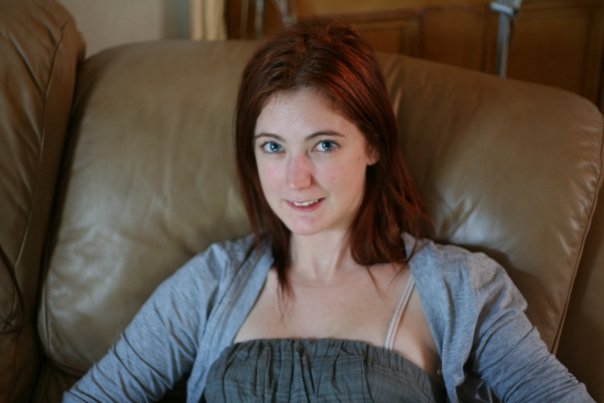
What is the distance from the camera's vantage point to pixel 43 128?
116 cm

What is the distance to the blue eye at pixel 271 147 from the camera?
98cm

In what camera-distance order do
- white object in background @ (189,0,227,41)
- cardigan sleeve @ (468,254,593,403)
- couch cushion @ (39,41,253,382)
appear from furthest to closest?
white object in background @ (189,0,227,41) < couch cushion @ (39,41,253,382) < cardigan sleeve @ (468,254,593,403)

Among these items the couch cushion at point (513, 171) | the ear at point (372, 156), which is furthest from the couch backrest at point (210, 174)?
the ear at point (372, 156)

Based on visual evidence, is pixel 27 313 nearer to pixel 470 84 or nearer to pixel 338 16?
pixel 470 84

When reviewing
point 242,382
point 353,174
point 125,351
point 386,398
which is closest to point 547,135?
point 353,174

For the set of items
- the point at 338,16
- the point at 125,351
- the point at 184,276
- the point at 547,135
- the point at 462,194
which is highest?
the point at 338,16

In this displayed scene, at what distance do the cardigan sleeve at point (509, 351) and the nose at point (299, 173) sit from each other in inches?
12.7

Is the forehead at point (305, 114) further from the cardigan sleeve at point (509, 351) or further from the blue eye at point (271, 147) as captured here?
the cardigan sleeve at point (509, 351)

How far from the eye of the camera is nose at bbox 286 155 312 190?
3.06 ft

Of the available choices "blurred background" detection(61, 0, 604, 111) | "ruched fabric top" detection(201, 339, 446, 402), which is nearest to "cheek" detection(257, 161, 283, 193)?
"ruched fabric top" detection(201, 339, 446, 402)

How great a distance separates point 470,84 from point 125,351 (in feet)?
2.80

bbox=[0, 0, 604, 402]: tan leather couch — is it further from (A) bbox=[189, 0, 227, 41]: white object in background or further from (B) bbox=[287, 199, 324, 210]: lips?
(A) bbox=[189, 0, 227, 41]: white object in background

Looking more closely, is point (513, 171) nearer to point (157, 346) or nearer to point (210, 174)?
point (210, 174)

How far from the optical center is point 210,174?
117 centimetres
